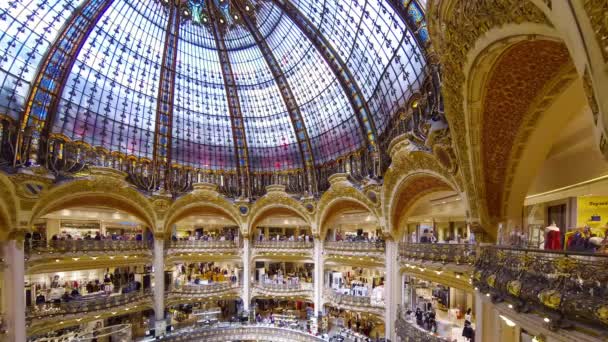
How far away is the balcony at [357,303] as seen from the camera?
28219 mm

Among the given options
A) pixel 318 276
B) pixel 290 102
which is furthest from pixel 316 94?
pixel 318 276

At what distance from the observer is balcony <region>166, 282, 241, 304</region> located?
1348 inches

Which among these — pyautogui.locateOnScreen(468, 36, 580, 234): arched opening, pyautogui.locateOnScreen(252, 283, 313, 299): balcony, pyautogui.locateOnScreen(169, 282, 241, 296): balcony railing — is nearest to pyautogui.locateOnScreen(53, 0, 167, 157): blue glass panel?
pyautogui.locateOnScreen(169, 282, 241, 296): balcony railing

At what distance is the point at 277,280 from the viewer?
3672 cm

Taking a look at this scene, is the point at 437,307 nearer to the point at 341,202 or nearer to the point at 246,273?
the point at 341,202

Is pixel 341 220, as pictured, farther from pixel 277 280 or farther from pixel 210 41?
pixel 210 41

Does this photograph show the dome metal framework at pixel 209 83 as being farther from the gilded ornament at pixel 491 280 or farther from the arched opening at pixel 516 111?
the gilded ornament at pixel 491 280

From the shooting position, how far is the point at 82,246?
27625 mm

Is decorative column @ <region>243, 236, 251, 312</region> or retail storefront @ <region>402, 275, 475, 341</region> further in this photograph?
decorative column @ <region>243, 236, 251, 312</region>

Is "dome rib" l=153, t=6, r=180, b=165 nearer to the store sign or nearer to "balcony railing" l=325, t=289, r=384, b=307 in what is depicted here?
"balcony railing" l=325, t=289, r=384, b=307

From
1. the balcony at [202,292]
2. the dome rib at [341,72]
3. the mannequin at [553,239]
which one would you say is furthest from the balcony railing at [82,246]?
the mannequin at [553,239]

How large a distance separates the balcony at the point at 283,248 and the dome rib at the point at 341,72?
1323 cm

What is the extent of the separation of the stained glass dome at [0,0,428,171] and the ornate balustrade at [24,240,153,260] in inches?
338

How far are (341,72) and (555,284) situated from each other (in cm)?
2423
